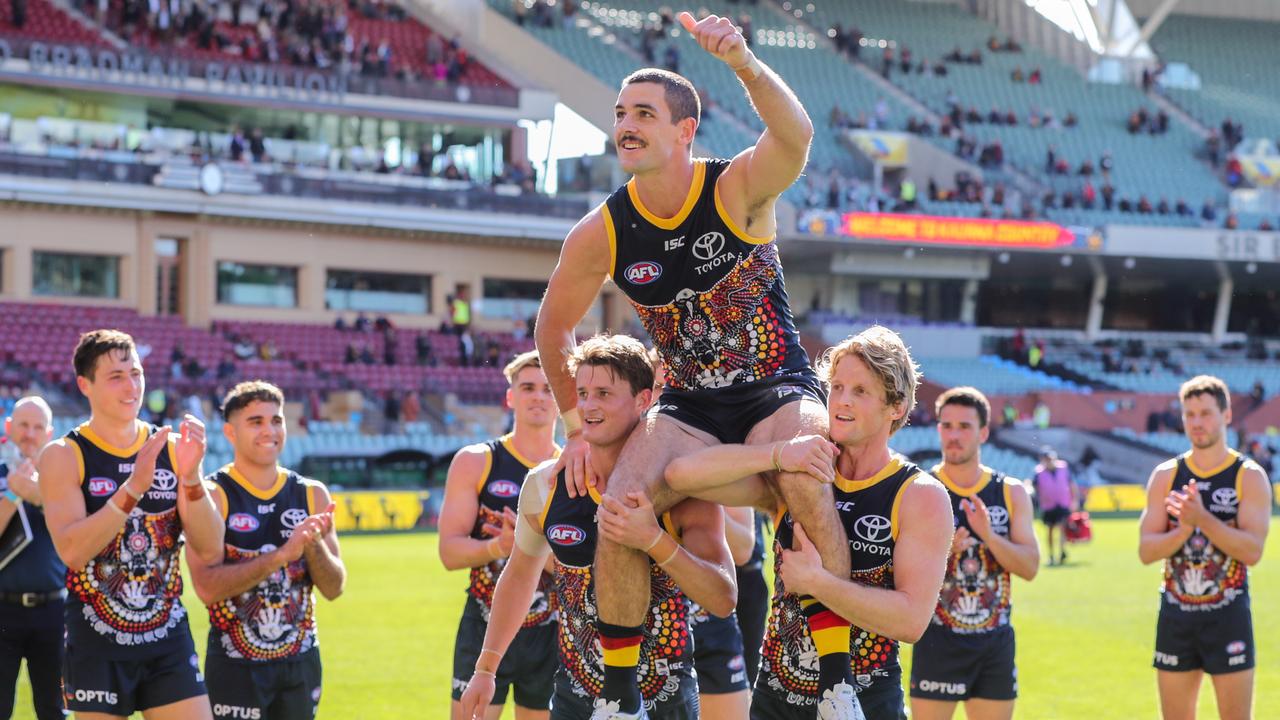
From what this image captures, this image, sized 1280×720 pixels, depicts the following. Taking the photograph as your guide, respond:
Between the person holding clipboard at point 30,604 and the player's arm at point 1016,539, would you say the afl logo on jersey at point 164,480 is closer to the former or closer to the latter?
the person holding clipboard at point 30,604

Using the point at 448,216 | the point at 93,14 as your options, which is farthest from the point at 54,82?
the point at 448,216

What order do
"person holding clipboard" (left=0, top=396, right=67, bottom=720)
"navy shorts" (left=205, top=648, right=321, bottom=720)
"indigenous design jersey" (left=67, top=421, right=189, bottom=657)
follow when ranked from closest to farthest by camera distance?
"indigenous design jersey" (left=67, top=421, right=189, bottom=657) < "navy shorts" (left=205, top=648, right=321, bottom=720) < "person holding clipboard" (left=0, top=396, right=67, bottom=720)

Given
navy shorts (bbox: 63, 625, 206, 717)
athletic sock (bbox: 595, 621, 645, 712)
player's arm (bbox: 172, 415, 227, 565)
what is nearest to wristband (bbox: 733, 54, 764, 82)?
athletic sock (bbox: 595, 621, 645, 712)

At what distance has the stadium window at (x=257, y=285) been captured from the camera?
143ft

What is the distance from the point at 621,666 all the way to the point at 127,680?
299 cm

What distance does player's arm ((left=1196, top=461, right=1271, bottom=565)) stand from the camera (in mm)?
8844

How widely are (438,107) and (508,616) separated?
4178 centimetres

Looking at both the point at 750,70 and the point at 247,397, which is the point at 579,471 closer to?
the point at 750,70

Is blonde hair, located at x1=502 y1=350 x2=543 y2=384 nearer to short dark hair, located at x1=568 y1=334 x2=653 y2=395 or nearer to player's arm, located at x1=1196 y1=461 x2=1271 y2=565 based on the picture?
short dark hair, located at x1=568 y1=334 x2=653 y2=395

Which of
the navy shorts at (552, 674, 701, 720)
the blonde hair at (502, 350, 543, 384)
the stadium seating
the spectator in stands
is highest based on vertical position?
the stadium seating

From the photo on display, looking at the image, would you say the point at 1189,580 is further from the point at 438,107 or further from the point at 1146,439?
the point at 438,107

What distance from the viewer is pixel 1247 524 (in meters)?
9.02

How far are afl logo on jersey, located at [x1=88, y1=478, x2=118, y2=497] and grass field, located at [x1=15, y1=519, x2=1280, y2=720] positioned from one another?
5.08 m

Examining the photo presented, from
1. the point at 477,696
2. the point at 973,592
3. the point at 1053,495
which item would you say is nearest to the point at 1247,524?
the point at 973,592
